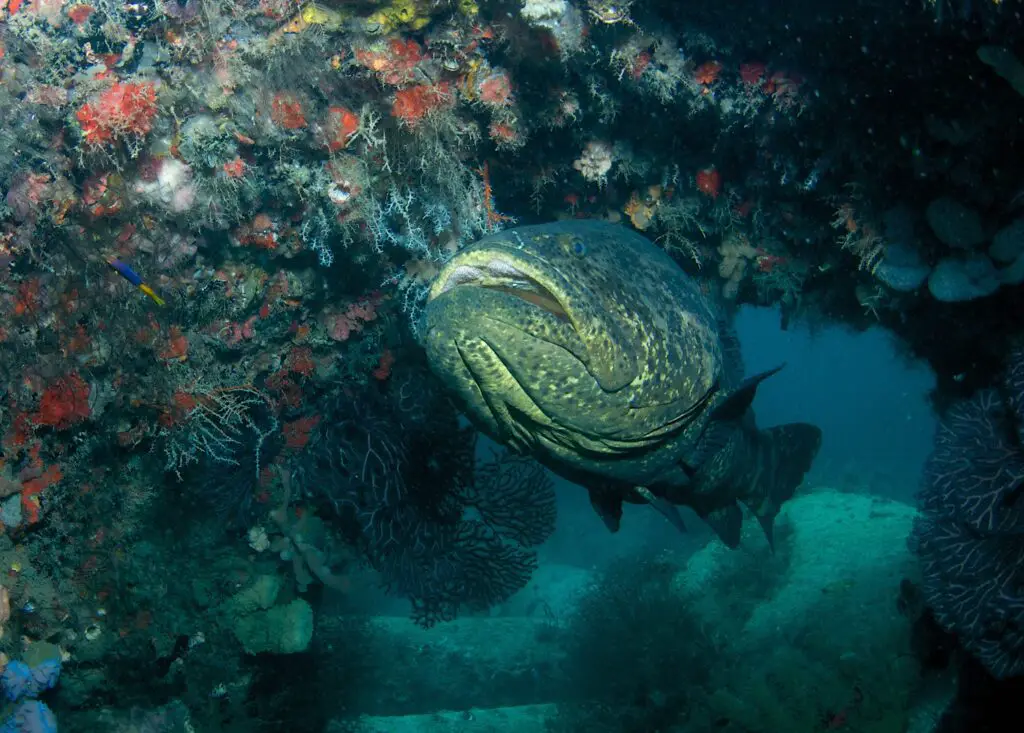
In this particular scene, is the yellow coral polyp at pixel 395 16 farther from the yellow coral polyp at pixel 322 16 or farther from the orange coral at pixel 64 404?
the orange coral at pixel 64 404

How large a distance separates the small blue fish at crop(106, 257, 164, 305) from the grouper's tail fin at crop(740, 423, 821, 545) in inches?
230

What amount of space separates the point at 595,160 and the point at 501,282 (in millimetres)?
2386

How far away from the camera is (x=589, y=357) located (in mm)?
3297

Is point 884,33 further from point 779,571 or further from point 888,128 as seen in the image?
point 779,571

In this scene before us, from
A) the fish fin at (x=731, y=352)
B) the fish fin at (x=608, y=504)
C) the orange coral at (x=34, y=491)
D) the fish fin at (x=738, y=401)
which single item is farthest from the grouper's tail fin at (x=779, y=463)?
the orange coral at (x=34, y=491)

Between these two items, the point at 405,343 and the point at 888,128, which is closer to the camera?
the point at 888,128

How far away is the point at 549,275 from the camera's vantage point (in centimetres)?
326

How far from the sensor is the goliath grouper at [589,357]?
3.20 m

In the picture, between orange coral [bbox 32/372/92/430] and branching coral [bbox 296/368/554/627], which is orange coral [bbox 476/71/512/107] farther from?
orange coral [bbox 32/372/92/430]

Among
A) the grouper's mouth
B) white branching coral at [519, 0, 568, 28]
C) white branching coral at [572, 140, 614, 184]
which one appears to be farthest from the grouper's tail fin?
white branching coral at [519, 0, 568, 28]

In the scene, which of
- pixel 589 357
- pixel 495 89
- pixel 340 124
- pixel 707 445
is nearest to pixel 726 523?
pixel 707 445

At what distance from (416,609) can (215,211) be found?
4.56 metres

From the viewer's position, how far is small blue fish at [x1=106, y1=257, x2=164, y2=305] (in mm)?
3998

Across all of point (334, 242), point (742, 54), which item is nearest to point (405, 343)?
point (334, 242)
